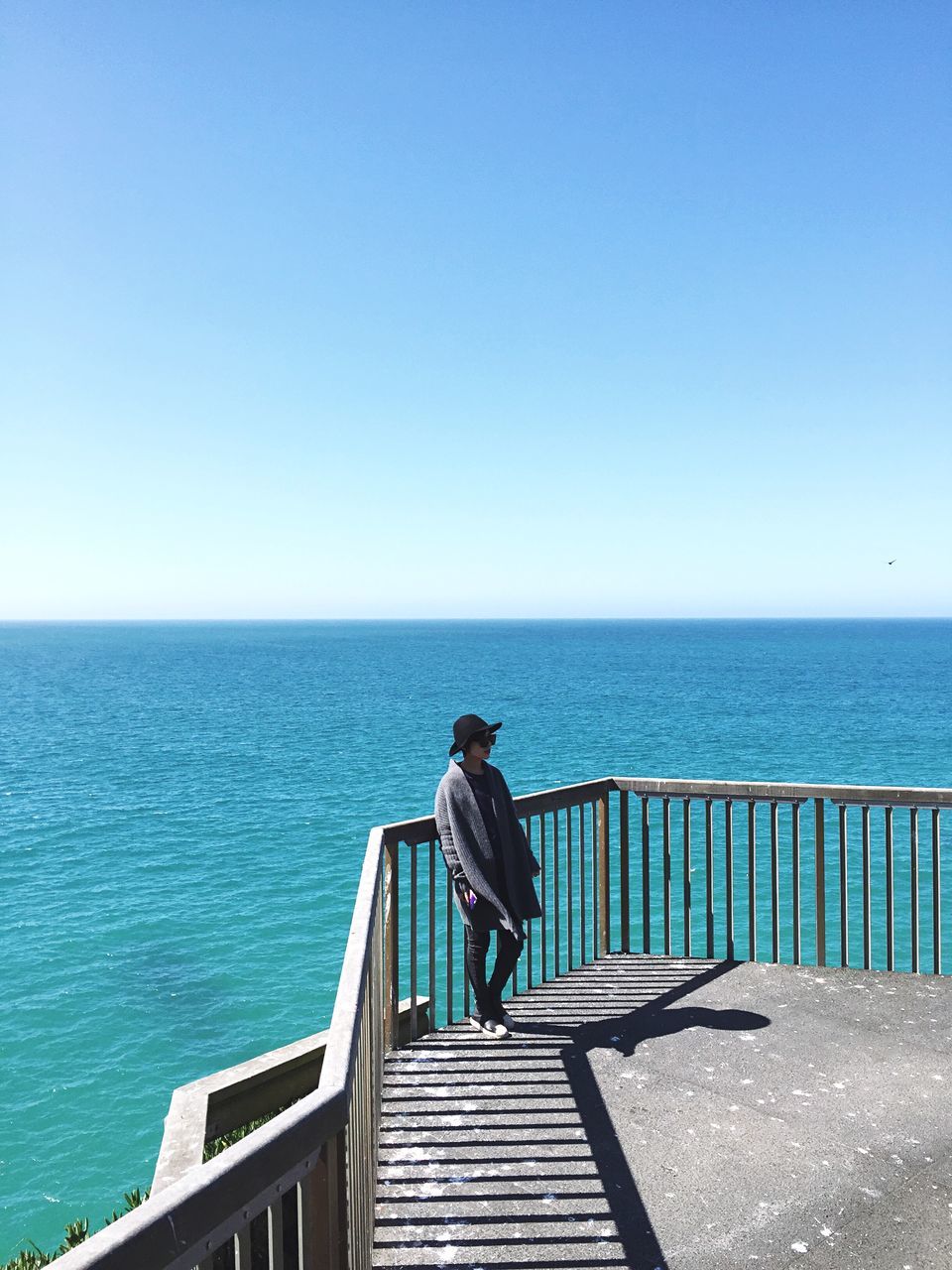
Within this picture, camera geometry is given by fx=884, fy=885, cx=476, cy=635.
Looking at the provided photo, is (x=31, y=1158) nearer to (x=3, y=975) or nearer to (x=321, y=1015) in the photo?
(x=321, y=1015)

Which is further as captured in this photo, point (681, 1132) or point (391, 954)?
point (391, 954)

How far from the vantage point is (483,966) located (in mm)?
4691

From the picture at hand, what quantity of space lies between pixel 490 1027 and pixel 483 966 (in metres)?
0.31

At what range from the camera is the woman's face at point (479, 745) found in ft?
15.1

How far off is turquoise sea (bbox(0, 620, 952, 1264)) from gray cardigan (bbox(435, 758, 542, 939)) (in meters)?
9.44

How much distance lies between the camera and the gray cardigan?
4.53 meters

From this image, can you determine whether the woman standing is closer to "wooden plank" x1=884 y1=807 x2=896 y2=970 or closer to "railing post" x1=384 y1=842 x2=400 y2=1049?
"railing post" x1=384 y1=842 x2=400 y2=1049

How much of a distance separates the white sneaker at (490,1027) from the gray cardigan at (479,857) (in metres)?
0.50

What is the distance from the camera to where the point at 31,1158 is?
12.0 metres

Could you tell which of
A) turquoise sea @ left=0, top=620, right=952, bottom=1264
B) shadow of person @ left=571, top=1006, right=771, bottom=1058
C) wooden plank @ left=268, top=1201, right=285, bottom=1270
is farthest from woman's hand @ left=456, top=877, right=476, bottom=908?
turquoise sea @ left=0, top=620, right=952, bottom=1264

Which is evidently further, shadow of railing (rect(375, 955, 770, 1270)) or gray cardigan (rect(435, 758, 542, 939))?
gray cardigan (rect(435, 758, 542, 939))

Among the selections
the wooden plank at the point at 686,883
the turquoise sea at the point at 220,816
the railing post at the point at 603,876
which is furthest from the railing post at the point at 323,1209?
the turquoise sea at the point at 220,816

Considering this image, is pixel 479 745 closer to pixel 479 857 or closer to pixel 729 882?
pixel 479 857

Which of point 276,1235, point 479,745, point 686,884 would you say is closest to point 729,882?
point 686,884
